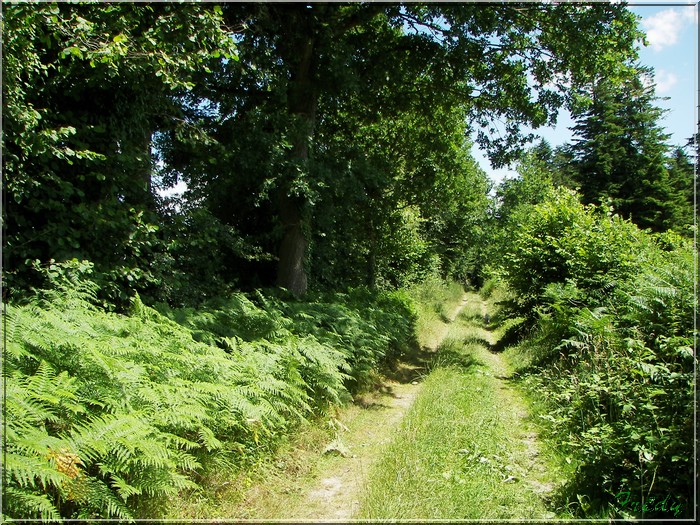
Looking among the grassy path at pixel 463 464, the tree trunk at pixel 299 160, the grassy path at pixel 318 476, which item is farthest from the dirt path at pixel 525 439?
the tree trunk at pixel 299 160

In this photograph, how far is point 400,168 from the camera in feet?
56.8

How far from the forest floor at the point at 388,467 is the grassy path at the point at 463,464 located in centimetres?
1

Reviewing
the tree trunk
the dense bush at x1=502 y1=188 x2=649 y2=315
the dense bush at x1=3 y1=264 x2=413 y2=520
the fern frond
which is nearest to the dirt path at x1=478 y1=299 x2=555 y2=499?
the dense bush at x1=502 y1=188 x2=649 y2=315

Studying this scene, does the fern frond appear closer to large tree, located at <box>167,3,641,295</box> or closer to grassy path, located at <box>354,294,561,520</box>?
grassy path, located at <box>354,294,561,520</box>

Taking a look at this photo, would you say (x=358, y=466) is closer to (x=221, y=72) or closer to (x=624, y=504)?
(x=624, y=504)

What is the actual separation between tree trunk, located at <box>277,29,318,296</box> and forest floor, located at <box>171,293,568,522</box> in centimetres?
497

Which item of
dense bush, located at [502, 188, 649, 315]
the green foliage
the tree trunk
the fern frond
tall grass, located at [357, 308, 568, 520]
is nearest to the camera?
the fern frond

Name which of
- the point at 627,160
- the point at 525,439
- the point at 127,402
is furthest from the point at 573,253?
the point at 627,160

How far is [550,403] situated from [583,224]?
21.7ft

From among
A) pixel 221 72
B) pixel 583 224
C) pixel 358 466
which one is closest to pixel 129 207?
pixel 221 72

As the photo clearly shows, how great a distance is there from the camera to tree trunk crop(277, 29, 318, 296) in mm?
11641

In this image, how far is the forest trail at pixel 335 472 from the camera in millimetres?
4301

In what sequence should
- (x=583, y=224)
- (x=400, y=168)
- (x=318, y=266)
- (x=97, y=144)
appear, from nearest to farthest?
(x=97, y=144) → (x=583, y=224) → (x=318, y=266) → (x=400, y=168)

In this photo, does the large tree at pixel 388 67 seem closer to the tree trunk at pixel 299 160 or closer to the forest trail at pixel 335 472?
the tree trunk at pixel 299 160
